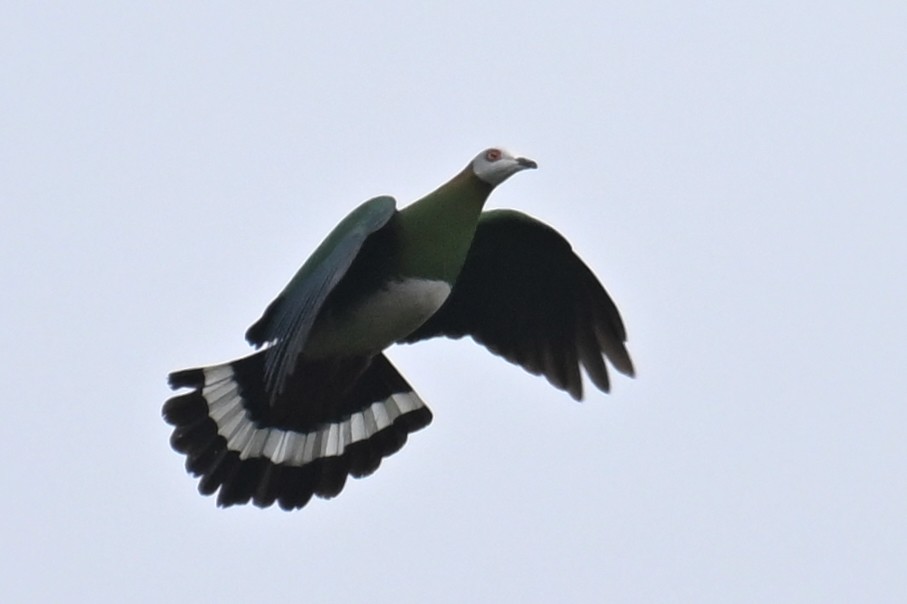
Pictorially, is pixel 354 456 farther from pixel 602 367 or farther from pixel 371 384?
pixel 602 367

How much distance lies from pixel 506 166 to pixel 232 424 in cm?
185

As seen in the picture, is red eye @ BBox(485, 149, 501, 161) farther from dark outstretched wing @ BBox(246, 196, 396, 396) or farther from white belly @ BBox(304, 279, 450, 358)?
white belly @ BBox(304, 279, 450, 358)

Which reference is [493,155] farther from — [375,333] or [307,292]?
[307,292]

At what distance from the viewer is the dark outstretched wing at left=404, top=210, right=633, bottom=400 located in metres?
10.1

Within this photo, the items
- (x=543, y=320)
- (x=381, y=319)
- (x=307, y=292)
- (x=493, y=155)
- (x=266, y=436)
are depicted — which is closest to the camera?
(x=307, y=292)

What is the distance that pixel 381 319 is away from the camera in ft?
29.8

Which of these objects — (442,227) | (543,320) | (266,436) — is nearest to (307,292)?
(442,227)

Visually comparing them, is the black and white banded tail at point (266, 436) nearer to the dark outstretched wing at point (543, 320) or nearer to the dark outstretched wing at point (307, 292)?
the dark outstretched wing at point (307, 292)

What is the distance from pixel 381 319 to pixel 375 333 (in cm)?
8

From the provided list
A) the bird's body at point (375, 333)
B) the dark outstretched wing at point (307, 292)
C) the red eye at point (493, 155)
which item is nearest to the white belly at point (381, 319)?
the bird's body at point (375, 333)

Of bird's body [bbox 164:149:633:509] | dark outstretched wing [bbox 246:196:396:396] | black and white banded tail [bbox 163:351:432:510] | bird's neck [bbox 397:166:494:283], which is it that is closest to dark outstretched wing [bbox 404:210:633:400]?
bird's body [bbox 164:149:633:509]

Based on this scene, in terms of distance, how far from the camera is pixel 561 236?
387 inches

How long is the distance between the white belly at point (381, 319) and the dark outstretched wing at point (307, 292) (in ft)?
0.70

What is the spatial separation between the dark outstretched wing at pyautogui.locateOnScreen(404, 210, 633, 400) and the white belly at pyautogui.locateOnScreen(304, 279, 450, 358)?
88 centimetres
